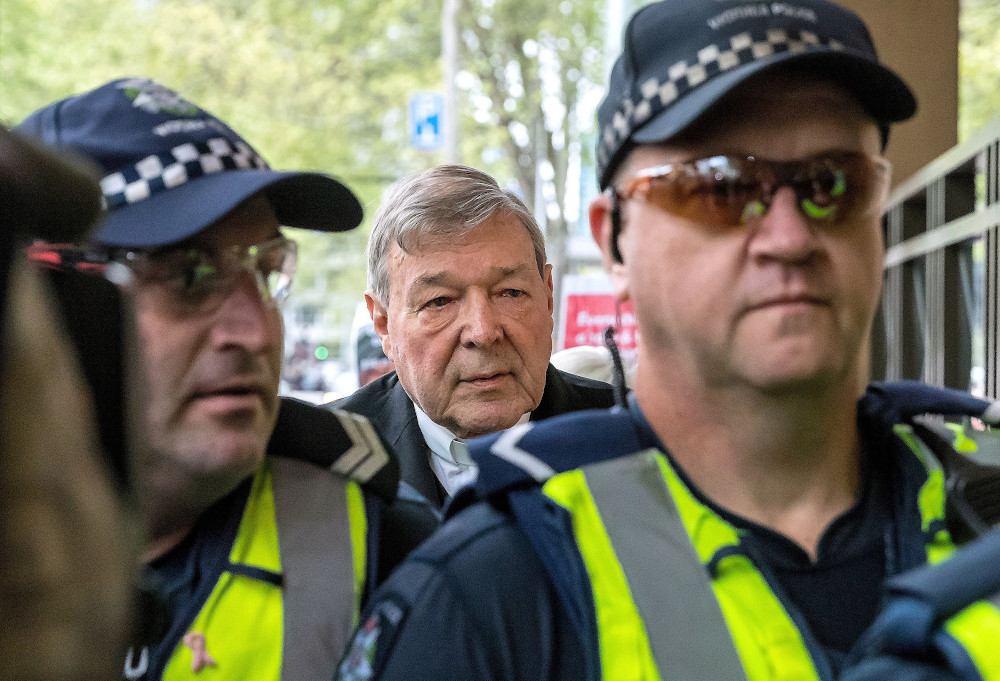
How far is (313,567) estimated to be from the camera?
1919mm

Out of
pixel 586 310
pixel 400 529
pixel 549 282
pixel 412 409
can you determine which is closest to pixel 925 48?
pixel 586 310

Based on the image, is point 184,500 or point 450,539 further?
point 184,500

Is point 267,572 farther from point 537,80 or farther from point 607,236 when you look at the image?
point 537,80

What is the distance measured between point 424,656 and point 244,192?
2.90ft

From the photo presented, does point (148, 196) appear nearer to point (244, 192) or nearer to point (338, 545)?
point (244, 192)

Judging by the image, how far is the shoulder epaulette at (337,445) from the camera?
209cm

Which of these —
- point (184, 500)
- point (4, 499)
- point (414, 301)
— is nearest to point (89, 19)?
point (414, 301)

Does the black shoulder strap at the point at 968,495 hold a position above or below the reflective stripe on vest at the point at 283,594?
above

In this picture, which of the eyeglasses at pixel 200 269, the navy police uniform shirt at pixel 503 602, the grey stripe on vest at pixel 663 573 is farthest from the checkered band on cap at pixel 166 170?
the grey stripe on vest at pixel 663 573

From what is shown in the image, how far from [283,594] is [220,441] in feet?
0.94

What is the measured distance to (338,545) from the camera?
1.95 meters

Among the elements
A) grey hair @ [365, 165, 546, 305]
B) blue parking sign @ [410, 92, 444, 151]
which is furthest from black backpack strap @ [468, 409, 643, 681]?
blue parking sign @ [410, 92, 444, 151]

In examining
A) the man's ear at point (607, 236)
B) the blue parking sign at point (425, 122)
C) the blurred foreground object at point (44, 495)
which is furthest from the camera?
the blue parking sign at point (425, 122)

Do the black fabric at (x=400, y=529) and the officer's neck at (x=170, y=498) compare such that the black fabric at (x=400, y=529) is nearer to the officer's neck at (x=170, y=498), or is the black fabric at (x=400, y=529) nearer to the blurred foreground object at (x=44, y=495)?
the officer's neck at (x=170, y=498)
